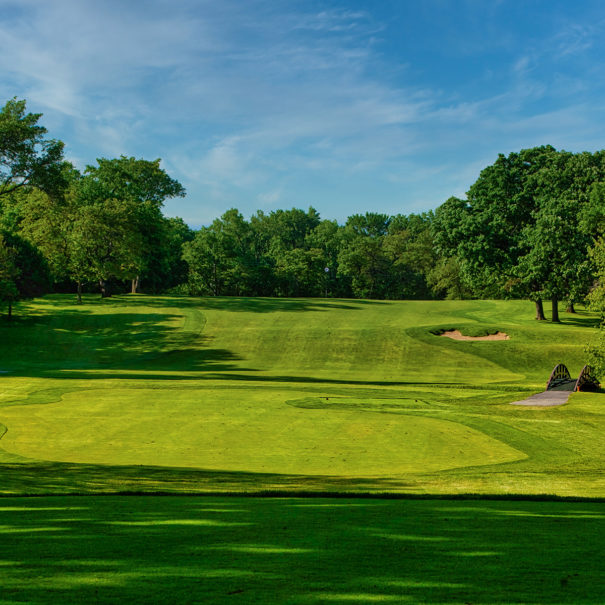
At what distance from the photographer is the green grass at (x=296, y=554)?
4223mm

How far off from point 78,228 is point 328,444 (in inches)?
1855

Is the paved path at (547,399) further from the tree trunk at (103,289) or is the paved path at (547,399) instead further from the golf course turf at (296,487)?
the tree trunk at (103,289)

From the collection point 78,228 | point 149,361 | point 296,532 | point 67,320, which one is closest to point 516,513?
point 296,532

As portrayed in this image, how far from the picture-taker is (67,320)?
50.4m

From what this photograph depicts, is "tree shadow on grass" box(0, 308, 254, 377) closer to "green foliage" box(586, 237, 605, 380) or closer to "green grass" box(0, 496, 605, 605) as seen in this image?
"green foliage" box(586, 237, 605, 380)

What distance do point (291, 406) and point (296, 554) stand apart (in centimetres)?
1538

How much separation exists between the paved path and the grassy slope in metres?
0.65

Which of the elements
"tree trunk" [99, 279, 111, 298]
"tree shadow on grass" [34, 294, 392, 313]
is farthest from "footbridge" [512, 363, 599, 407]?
"tree trunk" [99, 279, 111, 298]

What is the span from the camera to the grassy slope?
11734 millimetres

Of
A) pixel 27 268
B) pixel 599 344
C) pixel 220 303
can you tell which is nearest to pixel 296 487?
pixel 599 344

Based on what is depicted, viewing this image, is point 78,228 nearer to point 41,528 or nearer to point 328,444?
point 328,444

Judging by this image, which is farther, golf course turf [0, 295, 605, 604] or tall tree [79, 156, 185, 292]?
tall tree [79, 156, 185, 292]

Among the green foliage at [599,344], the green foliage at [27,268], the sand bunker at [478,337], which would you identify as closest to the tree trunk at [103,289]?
the green foliage at [27,268]

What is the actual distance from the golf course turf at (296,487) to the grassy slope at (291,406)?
0.36ft
